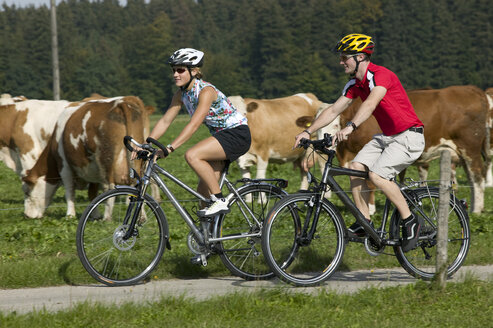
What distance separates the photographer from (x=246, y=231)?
285 inches

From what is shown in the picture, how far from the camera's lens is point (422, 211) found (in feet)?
23.0

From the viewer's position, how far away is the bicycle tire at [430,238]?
6.96 m

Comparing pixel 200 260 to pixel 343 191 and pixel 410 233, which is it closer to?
pixel 343 191

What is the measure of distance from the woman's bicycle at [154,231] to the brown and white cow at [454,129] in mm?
5650

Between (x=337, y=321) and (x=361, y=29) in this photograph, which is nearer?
(x=337, y=321)

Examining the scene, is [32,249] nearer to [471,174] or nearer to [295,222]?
[295,222]

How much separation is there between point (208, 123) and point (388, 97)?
1.73 m

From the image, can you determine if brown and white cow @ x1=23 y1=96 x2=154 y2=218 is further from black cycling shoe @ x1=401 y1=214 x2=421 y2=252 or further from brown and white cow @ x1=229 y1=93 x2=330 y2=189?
black cycling shoe @ x1=401 y1=214 x2=421 y2=252

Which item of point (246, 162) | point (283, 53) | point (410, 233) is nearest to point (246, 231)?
point (410, 233)

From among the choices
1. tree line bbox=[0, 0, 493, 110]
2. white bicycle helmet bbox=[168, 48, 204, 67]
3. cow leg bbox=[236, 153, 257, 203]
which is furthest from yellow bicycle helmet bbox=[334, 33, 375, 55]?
tree line bbox=[0, 0, 493, 110]

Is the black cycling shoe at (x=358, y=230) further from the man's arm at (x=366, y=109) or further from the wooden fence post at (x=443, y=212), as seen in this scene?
the man's arm at (x=366, y=109)

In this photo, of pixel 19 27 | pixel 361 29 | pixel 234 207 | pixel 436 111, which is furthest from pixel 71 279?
pixel 19 27

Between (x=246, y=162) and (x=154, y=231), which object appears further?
(x=246, y=162)

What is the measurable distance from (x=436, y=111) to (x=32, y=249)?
706 cm
